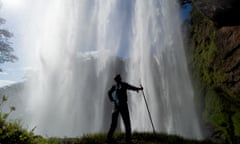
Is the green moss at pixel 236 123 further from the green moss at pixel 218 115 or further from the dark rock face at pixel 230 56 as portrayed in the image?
the dark rock face at pixel 230 56

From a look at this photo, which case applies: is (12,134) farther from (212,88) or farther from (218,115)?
(212,88)

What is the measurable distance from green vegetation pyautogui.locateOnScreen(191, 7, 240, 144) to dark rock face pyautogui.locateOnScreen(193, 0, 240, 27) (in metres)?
1.21

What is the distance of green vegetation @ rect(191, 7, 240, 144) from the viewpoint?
12408 mm

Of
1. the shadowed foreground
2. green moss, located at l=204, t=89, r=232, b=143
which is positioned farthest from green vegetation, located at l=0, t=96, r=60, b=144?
green moss, located at l=204, t=89, r=232, b=143

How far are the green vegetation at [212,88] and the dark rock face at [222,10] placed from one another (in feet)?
3.97

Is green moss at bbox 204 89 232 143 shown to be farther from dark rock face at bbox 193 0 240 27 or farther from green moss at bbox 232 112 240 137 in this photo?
dark rock face at bbox 193 0 240 27

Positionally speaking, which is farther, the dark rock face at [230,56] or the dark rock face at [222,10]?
the dark rock face at [230,56]

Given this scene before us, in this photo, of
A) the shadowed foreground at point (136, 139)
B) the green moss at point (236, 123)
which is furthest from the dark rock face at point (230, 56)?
the shadowed foreground at point (136, 139)

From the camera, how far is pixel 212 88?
47.9ft

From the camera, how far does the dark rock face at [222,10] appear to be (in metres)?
12.4

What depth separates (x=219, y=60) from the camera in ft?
46.6

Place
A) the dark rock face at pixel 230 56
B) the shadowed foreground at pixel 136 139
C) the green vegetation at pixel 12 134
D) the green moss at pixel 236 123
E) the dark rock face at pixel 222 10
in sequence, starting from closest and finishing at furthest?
the green vegetation at pixel 12 134 < the shadowed foreground at pixel 136 139 < the green moss at pixel 236 123 < the dark rock face at pixel 222 10 < the dark rock face at pixel 230 56

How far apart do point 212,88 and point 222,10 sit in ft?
16.4

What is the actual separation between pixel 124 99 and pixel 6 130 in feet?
10.7
